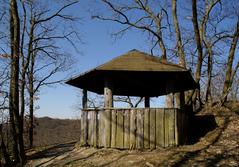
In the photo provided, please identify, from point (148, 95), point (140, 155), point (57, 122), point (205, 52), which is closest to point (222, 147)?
point (140, 155)

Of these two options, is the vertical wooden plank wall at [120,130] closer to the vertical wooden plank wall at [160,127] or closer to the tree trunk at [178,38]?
the vertical wooden plank wall at [160,127]

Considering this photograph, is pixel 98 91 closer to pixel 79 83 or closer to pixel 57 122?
pixel 79 83

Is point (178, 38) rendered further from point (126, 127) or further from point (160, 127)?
point (126, 127)

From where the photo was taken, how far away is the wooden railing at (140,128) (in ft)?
44.3

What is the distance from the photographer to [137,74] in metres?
15.8

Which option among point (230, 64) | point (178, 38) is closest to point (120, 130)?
point (230, 64)

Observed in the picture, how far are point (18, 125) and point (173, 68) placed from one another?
6660 millimetres

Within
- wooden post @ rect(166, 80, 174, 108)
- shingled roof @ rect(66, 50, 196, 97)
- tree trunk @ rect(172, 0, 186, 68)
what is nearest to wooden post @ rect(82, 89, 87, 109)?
shingled roof @ rect(66, 50, 196, 97)

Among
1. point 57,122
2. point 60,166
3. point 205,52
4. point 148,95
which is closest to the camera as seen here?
point 60,166

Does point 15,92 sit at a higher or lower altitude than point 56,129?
higher

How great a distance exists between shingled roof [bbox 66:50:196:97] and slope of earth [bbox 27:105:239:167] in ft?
8.16

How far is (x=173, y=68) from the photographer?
14.0m

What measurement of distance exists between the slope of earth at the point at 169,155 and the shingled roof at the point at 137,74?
2.49 metres

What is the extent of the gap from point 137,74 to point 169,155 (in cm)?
472
